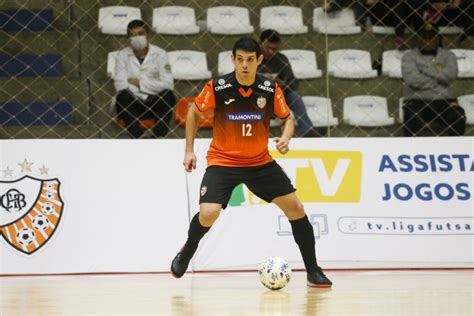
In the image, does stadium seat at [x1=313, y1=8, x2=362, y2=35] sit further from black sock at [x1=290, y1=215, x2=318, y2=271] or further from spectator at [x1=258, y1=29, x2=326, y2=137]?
black sock at [x1=290, y1=215, x2=318, y2=271]

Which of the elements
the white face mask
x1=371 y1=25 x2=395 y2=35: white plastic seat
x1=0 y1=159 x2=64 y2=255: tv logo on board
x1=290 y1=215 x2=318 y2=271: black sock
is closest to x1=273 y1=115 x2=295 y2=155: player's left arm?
x1=290 y1=215 x2=318 y2=271: black sock

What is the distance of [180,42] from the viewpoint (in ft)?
39.0

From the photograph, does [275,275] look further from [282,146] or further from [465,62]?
[465,62]

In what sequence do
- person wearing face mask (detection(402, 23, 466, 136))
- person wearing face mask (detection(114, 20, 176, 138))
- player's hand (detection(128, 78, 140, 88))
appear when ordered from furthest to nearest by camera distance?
person wearing face mask (detection(402, 23, 466, 136))
player's hand (detection(128, 78, 140, 88))
person wearing face mask (detection(114, 20, 176, 138))

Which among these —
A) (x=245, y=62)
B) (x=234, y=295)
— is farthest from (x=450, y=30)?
(x=234, y=295)

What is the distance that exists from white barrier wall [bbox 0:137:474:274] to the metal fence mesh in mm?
1264

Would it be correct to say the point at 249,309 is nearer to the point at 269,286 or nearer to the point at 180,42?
the point at 269,286

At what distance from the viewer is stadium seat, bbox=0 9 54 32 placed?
11.2 m

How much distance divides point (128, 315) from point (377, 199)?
425cm

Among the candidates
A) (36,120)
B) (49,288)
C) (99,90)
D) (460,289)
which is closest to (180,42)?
(99,90)

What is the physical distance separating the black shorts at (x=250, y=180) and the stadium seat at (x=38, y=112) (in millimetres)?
3696

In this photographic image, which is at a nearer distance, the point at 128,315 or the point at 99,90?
the point at 128,315

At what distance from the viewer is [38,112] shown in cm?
1057

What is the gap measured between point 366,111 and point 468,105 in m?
1.29
